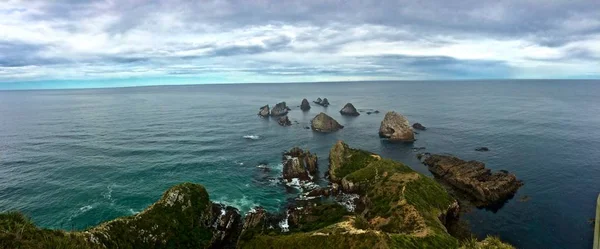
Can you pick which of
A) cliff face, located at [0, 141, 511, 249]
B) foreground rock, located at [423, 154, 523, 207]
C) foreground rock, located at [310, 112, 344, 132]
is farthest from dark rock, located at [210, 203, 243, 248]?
foreground rock, located at [310, 112, 344, 132]

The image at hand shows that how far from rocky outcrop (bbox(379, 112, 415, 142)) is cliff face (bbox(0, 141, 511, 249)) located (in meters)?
49.8

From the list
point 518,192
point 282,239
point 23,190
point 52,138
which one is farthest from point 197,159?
point 518,192

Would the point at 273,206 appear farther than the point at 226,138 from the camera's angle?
No

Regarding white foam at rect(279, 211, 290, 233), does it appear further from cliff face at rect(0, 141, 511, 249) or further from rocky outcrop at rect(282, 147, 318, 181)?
rocky outcrop at rect(282, 147, 318, 181)

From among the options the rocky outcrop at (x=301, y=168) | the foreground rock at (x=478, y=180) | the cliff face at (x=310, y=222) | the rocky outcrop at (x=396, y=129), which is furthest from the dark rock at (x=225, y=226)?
the rocky outcrop at (x=396, y=129)

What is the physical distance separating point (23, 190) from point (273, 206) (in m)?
61.6

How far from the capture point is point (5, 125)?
180625mm

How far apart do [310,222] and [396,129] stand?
3099 inches

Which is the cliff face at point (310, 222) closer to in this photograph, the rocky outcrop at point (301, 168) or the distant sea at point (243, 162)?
the distant sea at point (243, 162)

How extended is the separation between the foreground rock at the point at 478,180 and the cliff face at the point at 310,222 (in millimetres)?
10862

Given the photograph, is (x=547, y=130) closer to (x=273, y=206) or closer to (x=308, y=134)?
(x=308, y=134)

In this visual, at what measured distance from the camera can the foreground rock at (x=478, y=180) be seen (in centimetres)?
7731

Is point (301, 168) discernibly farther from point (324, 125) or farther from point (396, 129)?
point (324, 125)

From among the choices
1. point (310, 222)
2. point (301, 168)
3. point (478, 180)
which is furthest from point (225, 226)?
point (478, 180)
